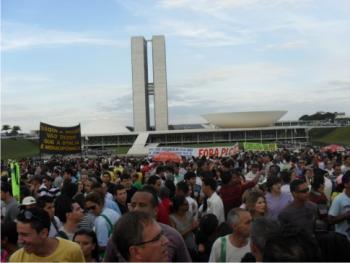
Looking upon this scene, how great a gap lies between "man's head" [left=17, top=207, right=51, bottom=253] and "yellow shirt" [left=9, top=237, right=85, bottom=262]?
0.15 ft

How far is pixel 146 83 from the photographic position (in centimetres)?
9981

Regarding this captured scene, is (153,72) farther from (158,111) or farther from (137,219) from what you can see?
(137,219)

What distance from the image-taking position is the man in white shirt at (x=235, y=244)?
156 inches

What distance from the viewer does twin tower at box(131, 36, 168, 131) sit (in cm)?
9656

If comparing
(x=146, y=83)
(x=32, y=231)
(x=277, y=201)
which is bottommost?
(x=277, y=201)

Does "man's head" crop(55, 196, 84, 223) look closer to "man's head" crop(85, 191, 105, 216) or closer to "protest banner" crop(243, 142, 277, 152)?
"man's head" crop(85, 191, 105, 216)

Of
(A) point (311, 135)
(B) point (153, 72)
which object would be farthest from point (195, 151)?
(B) point (153, 72)

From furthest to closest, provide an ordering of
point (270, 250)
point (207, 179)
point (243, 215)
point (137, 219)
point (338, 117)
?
point (338, 117), point (207, 179), point (243, 215), point (137, 219), point (270, 250)

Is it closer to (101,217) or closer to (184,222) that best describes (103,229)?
(101,217)

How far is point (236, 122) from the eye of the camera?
Answer: 108812 millimetres

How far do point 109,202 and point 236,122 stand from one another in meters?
104

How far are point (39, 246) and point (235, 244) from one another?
1.49 meters

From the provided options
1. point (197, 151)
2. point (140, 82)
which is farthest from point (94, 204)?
point (140, 82)

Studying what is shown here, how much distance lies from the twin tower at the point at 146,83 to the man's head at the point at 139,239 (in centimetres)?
9424
